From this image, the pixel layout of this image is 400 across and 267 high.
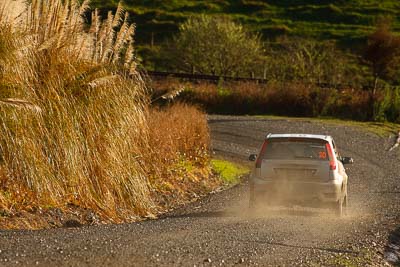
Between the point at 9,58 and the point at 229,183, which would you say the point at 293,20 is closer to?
the point at 229,183

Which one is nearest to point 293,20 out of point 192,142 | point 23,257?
point 192,142

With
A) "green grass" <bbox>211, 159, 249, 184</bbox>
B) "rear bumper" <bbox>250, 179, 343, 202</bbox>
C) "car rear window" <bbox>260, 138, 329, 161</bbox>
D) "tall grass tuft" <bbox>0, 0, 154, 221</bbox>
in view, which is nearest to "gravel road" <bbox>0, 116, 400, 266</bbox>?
"rear bumper" <bbox>250, 179, 343, 202</bbox>

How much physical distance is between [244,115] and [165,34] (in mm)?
42782

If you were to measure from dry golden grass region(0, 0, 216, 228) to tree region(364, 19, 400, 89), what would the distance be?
34.5m

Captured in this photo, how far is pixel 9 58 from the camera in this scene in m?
15.9

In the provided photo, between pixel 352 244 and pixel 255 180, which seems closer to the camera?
pixel 352 244

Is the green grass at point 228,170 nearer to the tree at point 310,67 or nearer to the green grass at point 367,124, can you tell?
the green grass at point 367,124

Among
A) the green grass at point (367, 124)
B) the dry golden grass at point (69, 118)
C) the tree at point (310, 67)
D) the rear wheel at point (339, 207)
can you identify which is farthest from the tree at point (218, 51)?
the dry golden grass at point (69, 118)

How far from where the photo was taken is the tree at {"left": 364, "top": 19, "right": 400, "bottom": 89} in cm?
5181

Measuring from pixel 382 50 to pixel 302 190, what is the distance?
35.3m

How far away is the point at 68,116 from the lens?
1647cm

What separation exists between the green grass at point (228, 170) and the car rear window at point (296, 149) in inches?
276

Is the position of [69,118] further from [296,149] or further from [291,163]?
[296,149]

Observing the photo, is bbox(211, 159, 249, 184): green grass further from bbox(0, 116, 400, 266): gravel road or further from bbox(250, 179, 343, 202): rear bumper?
bbox(250, 179, 343, 202): rear bumper
